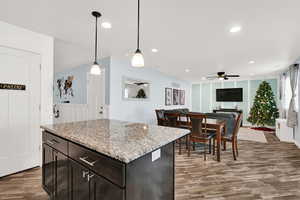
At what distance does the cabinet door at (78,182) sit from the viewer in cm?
118

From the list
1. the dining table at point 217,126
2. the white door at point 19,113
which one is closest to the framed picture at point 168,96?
the dining table at point 217,126

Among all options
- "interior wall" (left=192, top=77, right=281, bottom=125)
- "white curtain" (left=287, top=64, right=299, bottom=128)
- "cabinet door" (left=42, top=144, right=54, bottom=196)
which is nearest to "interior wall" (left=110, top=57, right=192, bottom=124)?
"cabinet door" (left=42, top=144, right=54, bottom=196)

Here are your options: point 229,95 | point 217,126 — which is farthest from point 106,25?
point 229,95

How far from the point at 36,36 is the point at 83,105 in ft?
7.27

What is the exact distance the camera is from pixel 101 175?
3.43ft

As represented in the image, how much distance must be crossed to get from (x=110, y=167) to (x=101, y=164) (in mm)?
104

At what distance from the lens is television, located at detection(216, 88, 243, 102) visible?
25.3 feet

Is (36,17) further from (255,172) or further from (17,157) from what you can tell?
(255,172)

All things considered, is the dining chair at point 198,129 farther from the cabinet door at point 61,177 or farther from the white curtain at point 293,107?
the white curtain at point 293,107

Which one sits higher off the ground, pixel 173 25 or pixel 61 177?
pixel 173 25

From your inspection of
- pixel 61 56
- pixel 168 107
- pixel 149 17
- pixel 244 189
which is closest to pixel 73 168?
pixel 149 17

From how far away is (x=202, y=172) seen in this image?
8.37 feet

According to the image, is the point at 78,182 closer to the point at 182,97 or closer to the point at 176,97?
the point at 176,97

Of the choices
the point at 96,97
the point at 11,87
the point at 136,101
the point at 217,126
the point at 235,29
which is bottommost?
the point at 217,126
